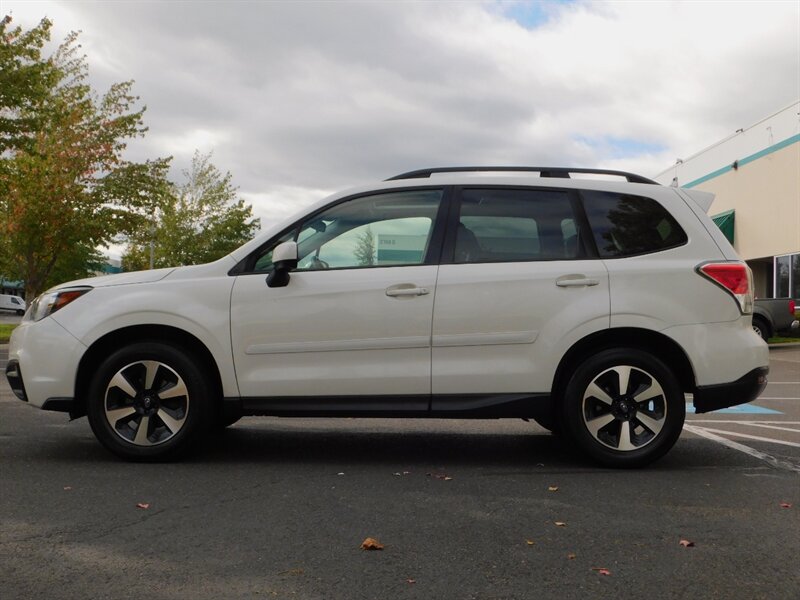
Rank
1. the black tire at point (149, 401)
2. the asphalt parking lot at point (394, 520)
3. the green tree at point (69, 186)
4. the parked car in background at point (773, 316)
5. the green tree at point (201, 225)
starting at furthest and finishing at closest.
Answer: the green tree at point (201, 225) < the green tree at point (69, 186) < the parked car in background at point (773, 316) < the black tire at point (149, 401) < the asphalt parking lot at point (394, 520)

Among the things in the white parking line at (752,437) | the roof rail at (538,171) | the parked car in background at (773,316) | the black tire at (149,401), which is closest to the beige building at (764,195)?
the parked car in background at (773,316)

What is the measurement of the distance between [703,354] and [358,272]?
2.30m

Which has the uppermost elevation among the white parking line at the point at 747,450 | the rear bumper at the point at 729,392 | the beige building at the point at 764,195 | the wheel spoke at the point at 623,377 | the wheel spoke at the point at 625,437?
the beige building at the point at 764,195

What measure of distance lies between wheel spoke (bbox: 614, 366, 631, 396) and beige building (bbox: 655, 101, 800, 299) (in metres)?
26.2

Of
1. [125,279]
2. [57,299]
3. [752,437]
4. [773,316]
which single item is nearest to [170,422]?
[125,279]

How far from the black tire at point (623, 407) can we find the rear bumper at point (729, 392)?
0.16m

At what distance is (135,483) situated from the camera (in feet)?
16.8

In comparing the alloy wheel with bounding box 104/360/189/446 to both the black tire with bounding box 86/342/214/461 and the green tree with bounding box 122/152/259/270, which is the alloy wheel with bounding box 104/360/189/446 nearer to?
the black tire with bounding box 86/342/214/461

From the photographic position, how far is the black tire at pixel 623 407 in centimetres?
557

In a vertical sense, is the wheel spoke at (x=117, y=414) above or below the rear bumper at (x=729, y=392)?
below

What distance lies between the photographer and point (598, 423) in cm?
559

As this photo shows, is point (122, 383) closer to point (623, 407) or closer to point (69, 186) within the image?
point (623, 407)

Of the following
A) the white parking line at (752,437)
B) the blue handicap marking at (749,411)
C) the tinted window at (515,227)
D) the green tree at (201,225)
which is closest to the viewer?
the tinted window at (515,227)

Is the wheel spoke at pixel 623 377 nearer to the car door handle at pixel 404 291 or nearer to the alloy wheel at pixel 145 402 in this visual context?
the car door handle at pixel 404 291
